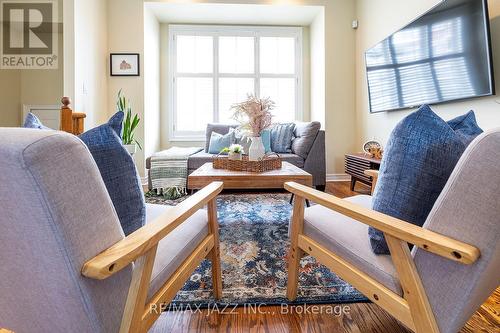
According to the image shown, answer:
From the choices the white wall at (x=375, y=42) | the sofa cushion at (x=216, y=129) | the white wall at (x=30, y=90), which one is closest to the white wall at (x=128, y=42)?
the sofa cushion at (x=216, y=129)

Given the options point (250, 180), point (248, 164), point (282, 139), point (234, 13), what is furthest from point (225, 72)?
point (250, 180)

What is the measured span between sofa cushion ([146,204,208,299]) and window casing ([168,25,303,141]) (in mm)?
3791

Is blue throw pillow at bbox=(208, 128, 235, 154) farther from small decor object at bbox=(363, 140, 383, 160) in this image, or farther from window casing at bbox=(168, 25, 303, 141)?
small decor object at bbox=(363, 140, 383, 160)

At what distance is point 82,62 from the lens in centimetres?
317

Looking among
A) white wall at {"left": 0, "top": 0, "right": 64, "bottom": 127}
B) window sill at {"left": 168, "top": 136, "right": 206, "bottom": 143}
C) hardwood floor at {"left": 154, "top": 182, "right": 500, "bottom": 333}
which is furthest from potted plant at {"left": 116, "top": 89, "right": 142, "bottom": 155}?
hardwood floor at {"left": 154, "top": 182, "right": 500, "bottom": 333}

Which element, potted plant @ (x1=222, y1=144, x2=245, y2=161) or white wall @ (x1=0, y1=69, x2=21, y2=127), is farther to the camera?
white wall @ (x1=0, y1=69, x2=21, y2=127)

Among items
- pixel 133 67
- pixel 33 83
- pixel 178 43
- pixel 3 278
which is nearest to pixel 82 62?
pixel 133 67

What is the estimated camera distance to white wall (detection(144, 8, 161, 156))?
156 inches

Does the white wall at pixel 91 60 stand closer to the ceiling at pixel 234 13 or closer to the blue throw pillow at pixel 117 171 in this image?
the ceiling at pixel 234 13

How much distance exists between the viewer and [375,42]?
3537 mm

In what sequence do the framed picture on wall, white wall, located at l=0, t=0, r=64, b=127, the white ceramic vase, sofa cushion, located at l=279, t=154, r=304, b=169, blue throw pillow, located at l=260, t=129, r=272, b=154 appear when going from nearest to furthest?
1. the white ceramic vase
2. sofa cushion, located at l=279, t=154, r=304, b=169
3. blue throw pillow, located at l=260, t=129, r=272, b=154
4. the framed picture on wall
5. white wall, located at l=0, t=0, r=64, b=127

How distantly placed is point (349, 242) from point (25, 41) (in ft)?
19.0

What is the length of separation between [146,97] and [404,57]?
329cm

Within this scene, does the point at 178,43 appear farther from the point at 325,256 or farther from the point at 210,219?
the point at 325,256
